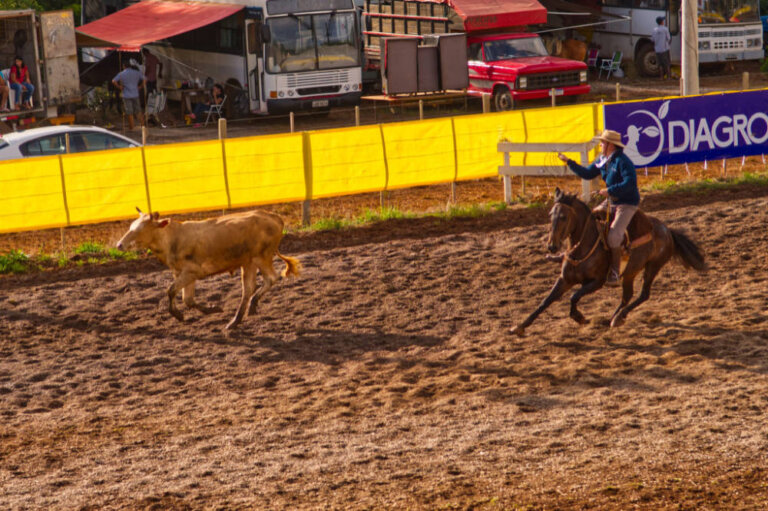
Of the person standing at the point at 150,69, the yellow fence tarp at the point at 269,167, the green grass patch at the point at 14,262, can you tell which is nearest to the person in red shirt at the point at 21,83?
the person standing at the point at 150,69

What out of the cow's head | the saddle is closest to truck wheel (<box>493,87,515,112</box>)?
the saddle

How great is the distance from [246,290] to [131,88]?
57.1 ft

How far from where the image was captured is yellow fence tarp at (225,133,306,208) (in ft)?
56.2

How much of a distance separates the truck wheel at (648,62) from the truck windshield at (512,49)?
20.6 feet

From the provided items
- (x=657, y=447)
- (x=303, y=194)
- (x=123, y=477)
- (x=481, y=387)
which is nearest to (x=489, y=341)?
(x=481, y=387)

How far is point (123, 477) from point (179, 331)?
13.6 feet

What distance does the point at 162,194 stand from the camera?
16.7 metres

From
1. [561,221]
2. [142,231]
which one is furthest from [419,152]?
[561,221]

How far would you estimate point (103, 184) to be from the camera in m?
16.4

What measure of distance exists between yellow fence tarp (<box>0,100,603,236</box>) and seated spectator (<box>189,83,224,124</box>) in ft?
39.8

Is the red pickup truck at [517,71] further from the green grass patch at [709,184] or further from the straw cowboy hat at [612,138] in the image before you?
the straw cowboy hat at [612,138]

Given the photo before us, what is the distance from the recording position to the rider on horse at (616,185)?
1156 cm

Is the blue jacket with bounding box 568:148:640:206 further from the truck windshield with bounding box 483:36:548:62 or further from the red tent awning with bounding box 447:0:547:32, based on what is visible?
the red tent awning with bounding box 447:0:547:32

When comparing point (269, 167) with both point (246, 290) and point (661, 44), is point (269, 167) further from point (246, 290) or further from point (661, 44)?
point (661, 44)
